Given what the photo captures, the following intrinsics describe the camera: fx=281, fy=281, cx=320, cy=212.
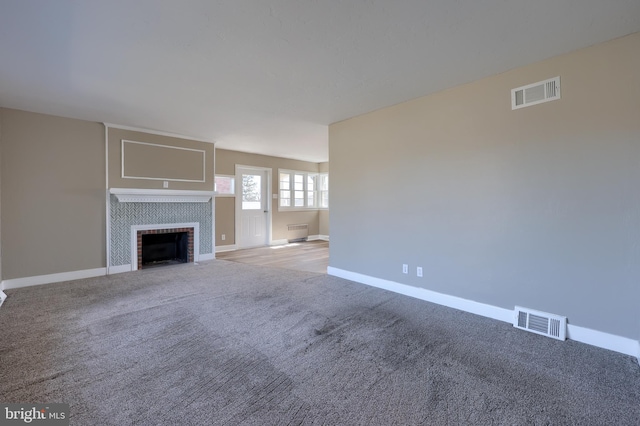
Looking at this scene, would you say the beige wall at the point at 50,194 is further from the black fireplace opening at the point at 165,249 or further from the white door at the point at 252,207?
the white door at the point at 252,207

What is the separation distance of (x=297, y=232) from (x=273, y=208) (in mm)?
1113

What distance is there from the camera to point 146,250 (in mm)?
5266

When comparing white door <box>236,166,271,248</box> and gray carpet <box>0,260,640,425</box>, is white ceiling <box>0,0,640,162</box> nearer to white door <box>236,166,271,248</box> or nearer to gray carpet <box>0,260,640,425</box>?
gray carpet <box>0,260,640,425</box>

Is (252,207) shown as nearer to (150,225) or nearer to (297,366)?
(150,225)

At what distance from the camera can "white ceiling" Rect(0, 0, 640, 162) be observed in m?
1.92

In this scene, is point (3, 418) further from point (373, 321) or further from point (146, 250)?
point (146, 250)

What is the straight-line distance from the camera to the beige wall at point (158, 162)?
15.5 feet

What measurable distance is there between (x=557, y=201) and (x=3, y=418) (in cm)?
417

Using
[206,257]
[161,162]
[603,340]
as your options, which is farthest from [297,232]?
[603,340]

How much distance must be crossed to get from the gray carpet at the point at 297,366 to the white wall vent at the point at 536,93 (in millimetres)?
2146

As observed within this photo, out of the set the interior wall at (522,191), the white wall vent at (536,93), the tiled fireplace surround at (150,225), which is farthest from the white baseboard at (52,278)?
the white wall vent at (536,93)

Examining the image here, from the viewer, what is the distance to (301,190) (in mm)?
8570

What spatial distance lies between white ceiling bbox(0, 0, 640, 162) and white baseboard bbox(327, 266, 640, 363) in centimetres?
239

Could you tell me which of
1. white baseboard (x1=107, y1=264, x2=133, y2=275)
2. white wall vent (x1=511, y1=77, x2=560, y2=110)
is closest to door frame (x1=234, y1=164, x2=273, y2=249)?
white baseboard (x1=107, y1=264, x2=133, y2=275)
